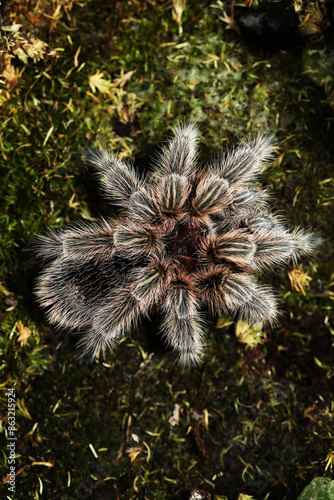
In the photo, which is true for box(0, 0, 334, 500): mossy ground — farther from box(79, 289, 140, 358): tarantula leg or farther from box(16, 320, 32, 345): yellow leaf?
box(79, 289, 140, 358): tarantula leg

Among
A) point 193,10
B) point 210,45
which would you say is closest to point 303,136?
point 210,45

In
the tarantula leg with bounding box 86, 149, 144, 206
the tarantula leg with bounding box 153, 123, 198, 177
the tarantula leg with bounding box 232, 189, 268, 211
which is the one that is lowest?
the tarantula leg with bounding box 232, 189, 268, 211

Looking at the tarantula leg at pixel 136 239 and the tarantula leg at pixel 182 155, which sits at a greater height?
the tarantula leg at pixel 182 155

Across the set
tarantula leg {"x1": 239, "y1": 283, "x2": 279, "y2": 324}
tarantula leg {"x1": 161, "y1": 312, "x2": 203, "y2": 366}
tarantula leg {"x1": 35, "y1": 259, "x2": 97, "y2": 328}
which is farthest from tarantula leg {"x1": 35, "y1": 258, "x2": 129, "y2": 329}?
tarantula leg {"x1": 239, "y1": 283, "x2": 279, "y2": 324}

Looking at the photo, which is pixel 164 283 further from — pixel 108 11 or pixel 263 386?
pixel 108 11

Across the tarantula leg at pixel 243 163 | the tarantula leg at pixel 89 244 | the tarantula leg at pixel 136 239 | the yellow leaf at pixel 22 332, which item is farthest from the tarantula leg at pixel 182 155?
the yellow leaf at pixel 22 332

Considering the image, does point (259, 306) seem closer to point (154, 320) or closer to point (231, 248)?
point (231, 248)

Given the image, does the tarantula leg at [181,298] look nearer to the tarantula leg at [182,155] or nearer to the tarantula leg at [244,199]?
the tarantula leg at [244,199]

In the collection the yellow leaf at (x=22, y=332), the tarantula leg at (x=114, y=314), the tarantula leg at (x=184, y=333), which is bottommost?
the yellow leaf at (x=22, y=332)
